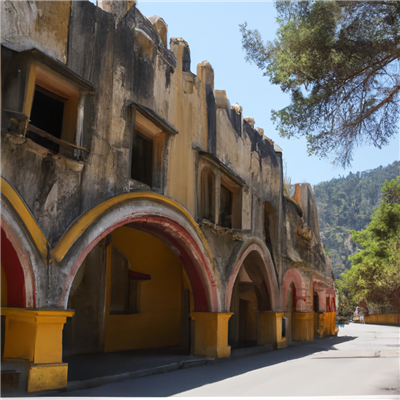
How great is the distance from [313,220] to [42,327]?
15306mm

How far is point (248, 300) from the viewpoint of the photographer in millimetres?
16156

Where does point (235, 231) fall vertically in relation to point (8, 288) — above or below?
above

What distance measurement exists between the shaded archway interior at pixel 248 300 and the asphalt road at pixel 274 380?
299 cm

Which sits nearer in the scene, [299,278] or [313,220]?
[299,278]

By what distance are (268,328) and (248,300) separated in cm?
225

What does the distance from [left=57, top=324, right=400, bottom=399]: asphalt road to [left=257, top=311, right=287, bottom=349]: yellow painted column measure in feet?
9.48

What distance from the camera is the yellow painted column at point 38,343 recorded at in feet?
19.9

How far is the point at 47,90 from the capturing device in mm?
7180

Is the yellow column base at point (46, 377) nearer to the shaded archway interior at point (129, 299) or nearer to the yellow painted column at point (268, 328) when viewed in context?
the shaded archway interior at point (129, 299)

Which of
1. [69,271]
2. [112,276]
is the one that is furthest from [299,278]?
[69,271]

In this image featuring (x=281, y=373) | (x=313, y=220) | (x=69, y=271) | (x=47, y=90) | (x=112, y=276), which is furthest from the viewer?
(x=313, y=220)

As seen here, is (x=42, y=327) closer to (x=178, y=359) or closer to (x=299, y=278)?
(x=178, y=359)

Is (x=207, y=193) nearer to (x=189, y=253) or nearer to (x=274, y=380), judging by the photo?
(x=189, y=253)

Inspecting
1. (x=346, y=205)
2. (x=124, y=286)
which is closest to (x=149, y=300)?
(x=124, y=286)
